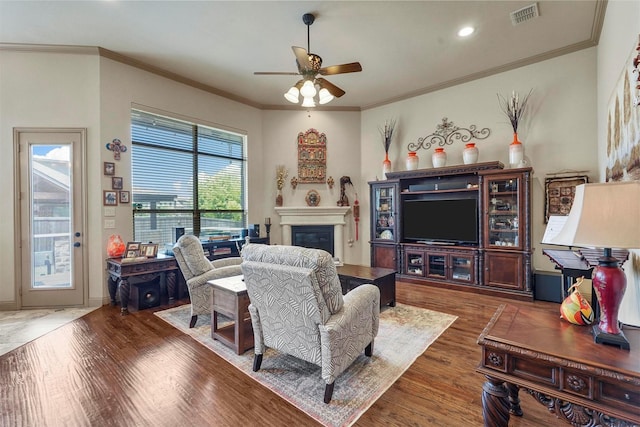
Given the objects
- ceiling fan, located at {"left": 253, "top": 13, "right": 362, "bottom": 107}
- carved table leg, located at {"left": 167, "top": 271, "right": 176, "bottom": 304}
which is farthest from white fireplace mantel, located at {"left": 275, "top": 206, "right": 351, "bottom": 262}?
ceiling fan, located at {"left": 253, "top": 13, "right": 362, "bottom": 107}

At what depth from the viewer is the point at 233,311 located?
2.68m

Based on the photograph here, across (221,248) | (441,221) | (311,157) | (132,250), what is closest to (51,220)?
(132,250)

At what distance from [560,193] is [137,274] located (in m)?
5.93

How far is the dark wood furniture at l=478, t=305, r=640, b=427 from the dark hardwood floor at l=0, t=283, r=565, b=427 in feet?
2.35

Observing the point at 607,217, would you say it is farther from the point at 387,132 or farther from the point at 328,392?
the point at 387,132

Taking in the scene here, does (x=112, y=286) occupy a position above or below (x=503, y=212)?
below

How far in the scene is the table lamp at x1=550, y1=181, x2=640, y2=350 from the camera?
3.70 ft

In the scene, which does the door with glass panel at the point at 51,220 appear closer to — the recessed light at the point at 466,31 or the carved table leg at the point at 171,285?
the carved table leg at the point at 171,285

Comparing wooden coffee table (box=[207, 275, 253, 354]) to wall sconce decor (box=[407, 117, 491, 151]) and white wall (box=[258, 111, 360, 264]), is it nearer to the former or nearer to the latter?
white wall (box=[258, 111, 360, 264])

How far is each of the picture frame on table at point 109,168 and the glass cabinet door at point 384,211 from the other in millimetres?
4287

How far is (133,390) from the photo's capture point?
2123 mm

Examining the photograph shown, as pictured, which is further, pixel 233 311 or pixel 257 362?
pixel 233 311

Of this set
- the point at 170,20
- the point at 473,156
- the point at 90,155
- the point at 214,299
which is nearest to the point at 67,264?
the point at 90,155

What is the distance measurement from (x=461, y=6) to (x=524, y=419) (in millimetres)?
3913
